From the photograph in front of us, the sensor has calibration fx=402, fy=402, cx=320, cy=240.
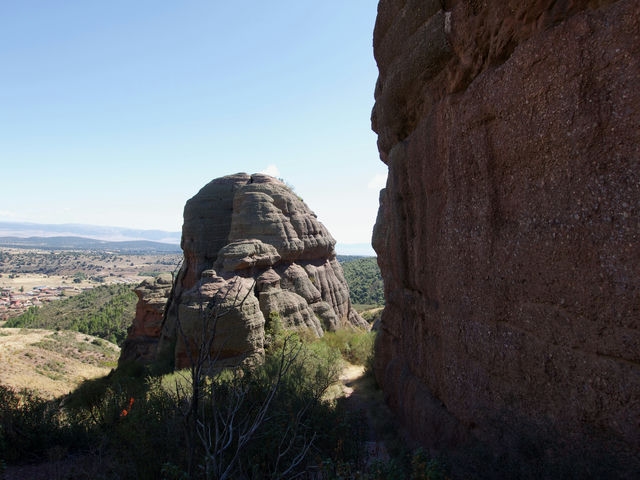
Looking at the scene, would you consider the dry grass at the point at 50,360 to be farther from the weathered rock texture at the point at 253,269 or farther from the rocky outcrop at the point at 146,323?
the weathered rock texture at the point at 253,269

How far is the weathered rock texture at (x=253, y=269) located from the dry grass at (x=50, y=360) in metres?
5.71

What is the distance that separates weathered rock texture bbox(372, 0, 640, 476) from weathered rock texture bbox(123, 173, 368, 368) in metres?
9.15

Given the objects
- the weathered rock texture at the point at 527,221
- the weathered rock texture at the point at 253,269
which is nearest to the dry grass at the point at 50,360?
the weathered rock texture at the point at 253,269

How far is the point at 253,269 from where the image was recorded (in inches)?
819

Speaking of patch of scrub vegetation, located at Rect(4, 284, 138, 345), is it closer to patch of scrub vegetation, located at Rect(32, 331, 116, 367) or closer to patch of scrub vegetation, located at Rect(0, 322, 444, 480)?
patch of scrub vegetation, located at Rect(32, 331, 116, 367)

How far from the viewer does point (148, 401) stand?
9.46 m

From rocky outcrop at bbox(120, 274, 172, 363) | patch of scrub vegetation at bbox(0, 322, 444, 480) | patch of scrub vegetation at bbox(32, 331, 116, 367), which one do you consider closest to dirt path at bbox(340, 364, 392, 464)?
patch of scrub vegetation at bbox(0, 322, 444, 480)

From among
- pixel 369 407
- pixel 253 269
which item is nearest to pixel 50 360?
pixel 253 269

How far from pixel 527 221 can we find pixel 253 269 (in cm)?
1659

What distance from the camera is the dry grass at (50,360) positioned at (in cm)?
2542

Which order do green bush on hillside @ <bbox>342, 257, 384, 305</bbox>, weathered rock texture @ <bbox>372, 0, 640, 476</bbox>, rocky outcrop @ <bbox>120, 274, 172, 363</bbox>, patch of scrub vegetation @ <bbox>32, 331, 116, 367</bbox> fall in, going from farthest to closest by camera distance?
green bush on hillside @ <bbox>342, 257, 384, 305</bbox>
patch of scrub vegetation @ <bbox>32, 331, 116, 367</bbox>
rocky outcrop @ <bbox>120, 274, 172, 363</bbox>
weathered rock texture @ <bbox>372, 0, 640, 476</bbox>

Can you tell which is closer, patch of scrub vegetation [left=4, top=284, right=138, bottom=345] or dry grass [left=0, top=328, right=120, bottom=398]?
dry grass [left=0, top=328, right=120, bottom=398]

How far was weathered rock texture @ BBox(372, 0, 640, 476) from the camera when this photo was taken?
427 cm

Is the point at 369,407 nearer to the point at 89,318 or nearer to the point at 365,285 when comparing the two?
the point at 89,318
